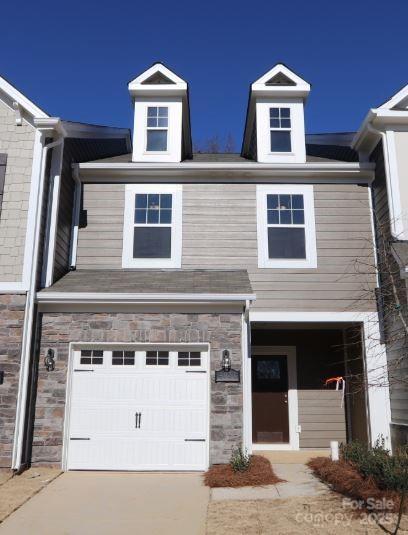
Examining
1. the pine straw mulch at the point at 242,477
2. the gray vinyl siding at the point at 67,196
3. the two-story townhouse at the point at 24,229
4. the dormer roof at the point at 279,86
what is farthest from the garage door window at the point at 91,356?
the dormer roof at the point at 279,86

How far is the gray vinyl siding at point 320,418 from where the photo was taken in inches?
432

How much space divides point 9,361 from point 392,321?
706cm

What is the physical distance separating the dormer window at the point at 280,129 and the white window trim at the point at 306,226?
3.46 ft

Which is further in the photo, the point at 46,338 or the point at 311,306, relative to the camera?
the point at 311,306

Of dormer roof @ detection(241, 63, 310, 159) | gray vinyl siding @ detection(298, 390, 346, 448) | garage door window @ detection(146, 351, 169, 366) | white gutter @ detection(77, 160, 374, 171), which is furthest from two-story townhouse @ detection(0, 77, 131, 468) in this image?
gray vinyl siding @ detection(298, 390, 346, 448)

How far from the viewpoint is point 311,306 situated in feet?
32.4

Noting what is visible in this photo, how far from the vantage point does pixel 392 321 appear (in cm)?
932

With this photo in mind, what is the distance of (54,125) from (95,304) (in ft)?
11.6

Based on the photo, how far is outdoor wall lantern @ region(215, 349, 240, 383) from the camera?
8320 millimetres

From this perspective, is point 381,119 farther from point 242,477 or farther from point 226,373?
point 242,477

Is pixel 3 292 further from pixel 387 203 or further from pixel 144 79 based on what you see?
pixel 387 203

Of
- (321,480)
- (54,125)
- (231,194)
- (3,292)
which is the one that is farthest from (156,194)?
(321,480)

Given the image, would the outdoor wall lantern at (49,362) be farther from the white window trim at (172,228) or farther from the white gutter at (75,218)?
the white window trim at (172,228)

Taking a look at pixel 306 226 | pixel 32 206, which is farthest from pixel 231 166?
pixel 32 206
